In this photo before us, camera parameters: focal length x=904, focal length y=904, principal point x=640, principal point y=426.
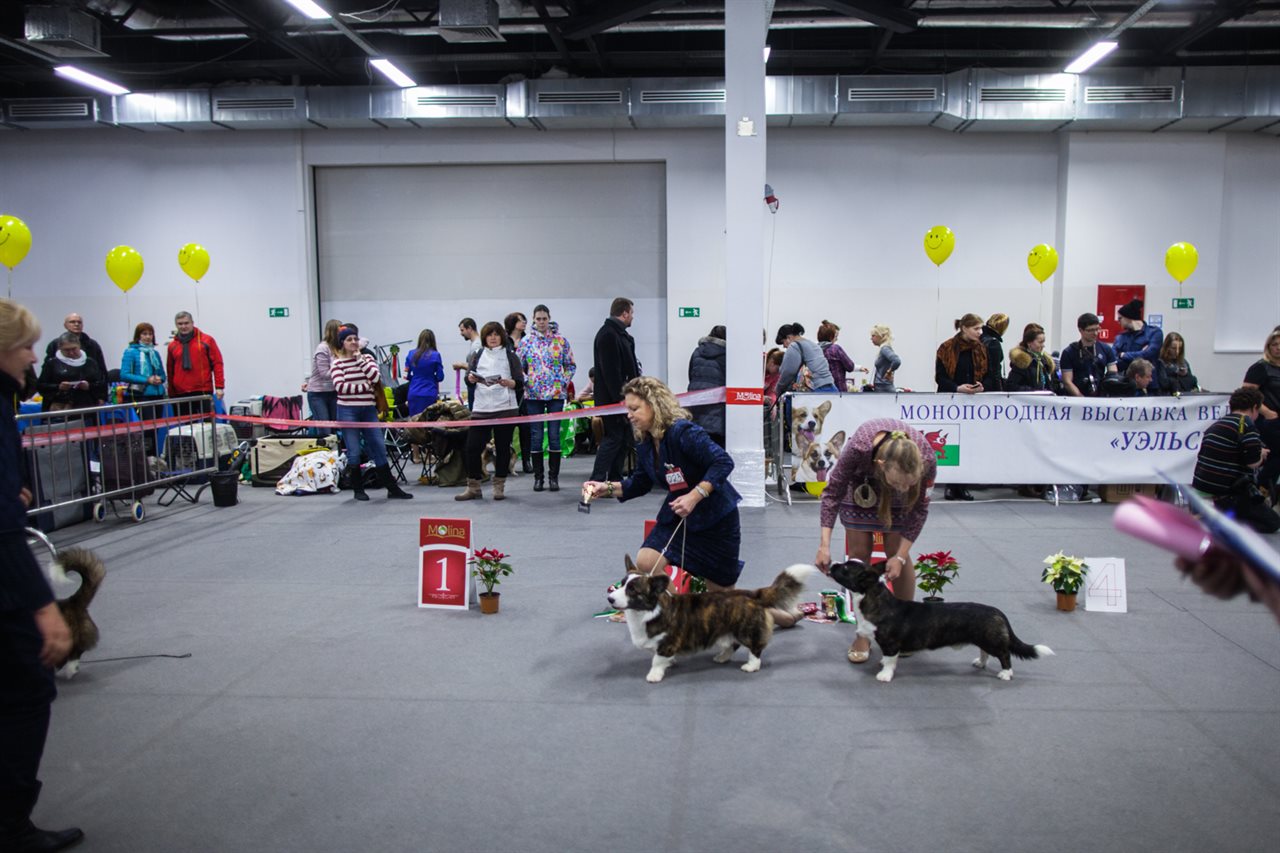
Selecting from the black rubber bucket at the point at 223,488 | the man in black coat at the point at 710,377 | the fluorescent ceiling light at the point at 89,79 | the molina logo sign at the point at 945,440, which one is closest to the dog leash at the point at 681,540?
the man in black coat at the point at 710,377

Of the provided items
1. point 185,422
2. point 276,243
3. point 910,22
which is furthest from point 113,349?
point 910,22

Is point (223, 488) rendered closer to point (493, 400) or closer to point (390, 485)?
point (390, 485)

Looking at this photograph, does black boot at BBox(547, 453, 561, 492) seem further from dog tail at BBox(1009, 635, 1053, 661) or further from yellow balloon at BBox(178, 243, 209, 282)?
yellow balloon at BBox(178, 243, 209, 282)

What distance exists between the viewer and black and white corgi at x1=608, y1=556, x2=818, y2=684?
3982 mm

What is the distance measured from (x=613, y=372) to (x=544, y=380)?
2.44ft

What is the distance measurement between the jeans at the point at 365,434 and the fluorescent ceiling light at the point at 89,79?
6.00 meters

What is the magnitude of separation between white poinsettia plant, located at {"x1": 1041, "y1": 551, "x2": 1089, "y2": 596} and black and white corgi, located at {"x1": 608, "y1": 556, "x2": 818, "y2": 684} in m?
1.77

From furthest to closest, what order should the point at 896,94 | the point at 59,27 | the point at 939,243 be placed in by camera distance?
the point at 896,94 → the point at 939,243 → the point at 59,27

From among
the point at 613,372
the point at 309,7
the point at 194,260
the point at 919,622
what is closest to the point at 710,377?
the point at 613,372

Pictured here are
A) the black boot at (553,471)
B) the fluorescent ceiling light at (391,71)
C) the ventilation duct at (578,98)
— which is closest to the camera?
the black boot at (553,471)

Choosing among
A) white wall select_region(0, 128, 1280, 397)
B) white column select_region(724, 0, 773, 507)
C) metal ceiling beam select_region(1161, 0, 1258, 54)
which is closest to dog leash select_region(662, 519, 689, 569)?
white column select_region(724, 0, 773, 507)

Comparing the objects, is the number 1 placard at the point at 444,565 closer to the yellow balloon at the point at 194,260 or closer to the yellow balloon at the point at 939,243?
the yellow balloon at the point at 194,260

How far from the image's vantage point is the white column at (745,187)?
780 centimetres

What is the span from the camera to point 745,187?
7.86 meters
